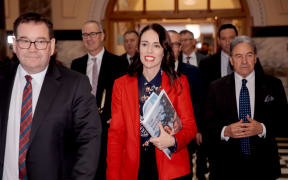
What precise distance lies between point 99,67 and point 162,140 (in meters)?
1.87

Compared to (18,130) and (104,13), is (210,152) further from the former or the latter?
(104,13)

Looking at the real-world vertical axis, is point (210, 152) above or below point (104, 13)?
below

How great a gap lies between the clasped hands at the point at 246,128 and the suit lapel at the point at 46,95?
1.39 m

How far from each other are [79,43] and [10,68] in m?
6.87

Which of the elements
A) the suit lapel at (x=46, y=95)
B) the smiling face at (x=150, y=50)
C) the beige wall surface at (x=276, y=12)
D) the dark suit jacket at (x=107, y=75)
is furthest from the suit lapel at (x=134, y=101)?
the beige wall surface at (x=276, y=12)

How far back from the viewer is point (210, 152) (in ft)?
9.07

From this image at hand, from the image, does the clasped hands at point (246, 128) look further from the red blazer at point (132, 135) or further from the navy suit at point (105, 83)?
the navy suit at point (105, 83)

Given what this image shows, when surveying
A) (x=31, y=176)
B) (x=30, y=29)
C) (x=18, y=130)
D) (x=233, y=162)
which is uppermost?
(x=30, y=29)

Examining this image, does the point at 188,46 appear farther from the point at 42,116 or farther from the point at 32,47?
the point at 42,116

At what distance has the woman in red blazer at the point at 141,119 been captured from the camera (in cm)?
220

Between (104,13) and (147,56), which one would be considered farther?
(104,13)

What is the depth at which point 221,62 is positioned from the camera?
404 cm

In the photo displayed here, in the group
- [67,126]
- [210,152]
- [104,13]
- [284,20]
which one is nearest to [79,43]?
[104,13]

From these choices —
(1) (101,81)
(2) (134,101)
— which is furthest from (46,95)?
(1) (101,81)
